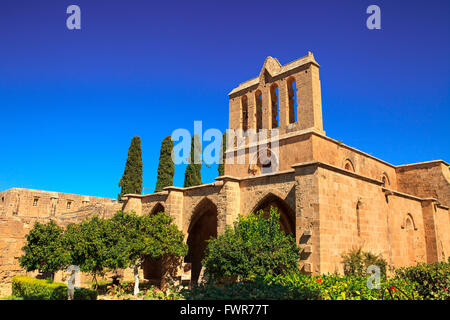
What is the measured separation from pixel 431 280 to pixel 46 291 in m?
13.0

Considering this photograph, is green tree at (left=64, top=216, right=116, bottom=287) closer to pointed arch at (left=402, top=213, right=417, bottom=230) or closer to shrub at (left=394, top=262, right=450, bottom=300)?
shrub at (left=394, top=262, right=450, bottom=300)

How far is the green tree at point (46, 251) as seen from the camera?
12961 millimetres

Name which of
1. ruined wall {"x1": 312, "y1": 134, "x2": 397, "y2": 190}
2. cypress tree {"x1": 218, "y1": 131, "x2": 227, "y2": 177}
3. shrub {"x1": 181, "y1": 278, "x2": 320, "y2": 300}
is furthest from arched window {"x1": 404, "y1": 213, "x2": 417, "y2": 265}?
cypress tree {"x1": 218, "y1": 131, "x2": 227, "y2": 177}

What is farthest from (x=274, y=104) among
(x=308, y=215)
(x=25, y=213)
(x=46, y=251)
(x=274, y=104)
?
(x=25, y=213)

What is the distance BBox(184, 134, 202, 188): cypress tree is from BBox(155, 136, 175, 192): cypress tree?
1.87 meters

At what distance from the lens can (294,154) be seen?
17094mm

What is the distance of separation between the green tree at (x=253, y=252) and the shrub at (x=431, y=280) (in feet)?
11.7

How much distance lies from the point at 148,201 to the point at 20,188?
56.5 ft

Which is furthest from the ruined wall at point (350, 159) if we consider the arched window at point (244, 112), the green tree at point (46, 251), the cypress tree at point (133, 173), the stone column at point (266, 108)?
the cypress tree at point (133, 173)

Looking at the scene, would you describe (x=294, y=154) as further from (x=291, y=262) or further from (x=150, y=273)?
(x=150, y=273)

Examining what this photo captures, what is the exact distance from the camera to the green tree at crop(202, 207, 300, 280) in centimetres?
1140

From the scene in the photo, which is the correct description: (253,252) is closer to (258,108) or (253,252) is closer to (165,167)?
(258,108)

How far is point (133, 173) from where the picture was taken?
30.5 meters
